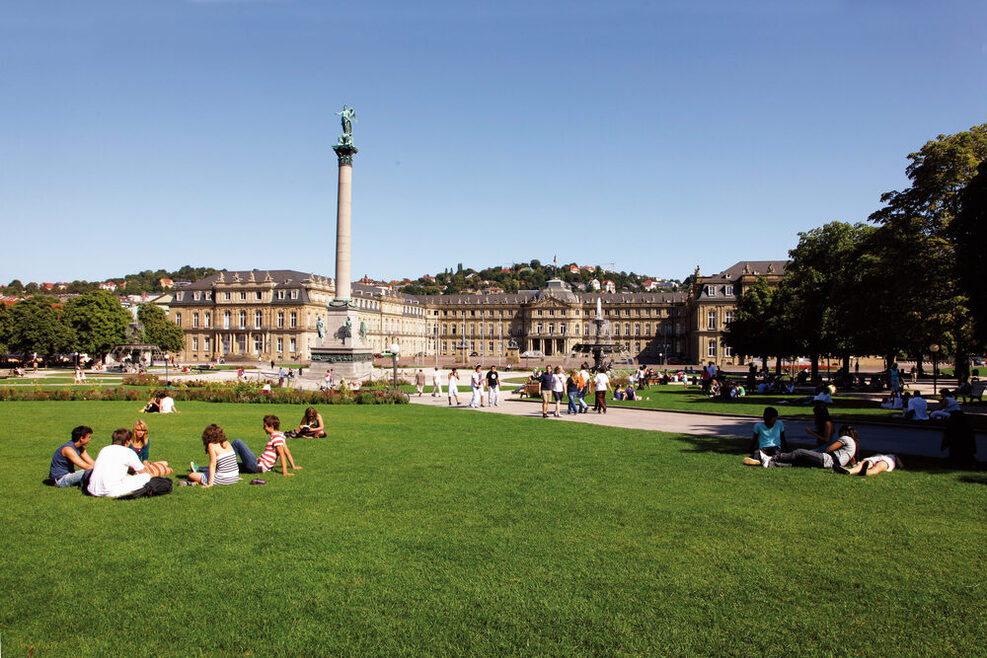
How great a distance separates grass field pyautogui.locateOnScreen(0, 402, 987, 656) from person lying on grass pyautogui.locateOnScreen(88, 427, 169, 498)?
10.1 inches

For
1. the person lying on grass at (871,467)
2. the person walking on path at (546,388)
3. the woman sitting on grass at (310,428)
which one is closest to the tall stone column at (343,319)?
the person walking on path at (546,388)

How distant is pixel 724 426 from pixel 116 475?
16.3 metres

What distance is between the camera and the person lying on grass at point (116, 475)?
1005cm

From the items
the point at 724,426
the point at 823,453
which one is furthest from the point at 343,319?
the point at 823,453

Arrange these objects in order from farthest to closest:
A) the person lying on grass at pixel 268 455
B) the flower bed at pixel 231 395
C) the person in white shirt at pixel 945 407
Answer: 1. the flower bed at pixel 231 395
2. the person in white shirt at pixel 945 407
3. the person lying on grass at pixel 268 455

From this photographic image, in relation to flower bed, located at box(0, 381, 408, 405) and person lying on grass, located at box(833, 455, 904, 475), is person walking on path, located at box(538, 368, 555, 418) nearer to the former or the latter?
flower bed, located at box(0, 381, 408, 405)

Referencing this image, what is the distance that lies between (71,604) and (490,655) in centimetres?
395

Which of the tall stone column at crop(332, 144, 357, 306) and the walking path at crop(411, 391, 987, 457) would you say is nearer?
the walking path at crop(411, 391, 987, 457)

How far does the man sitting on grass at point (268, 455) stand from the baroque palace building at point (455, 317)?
245 feet

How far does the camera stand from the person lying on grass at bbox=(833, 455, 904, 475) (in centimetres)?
1198

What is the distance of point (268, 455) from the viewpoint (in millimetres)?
12281

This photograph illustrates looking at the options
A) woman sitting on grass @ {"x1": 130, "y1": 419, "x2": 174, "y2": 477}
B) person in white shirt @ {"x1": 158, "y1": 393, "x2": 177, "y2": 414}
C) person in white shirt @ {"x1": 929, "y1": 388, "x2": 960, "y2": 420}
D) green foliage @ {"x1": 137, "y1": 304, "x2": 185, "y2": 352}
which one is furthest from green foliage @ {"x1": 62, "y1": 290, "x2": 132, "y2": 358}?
person in white shirt @ {"x1": 929, "y1": 388, "x2": 960, "y2": 420}

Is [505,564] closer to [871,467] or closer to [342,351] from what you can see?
[871,467]

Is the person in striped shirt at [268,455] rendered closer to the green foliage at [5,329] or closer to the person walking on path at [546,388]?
the person walking on path at [546,388]
